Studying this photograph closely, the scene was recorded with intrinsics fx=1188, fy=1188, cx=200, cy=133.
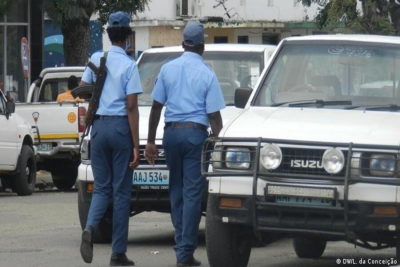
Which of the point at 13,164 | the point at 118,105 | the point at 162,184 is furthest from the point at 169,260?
the point at 13,164

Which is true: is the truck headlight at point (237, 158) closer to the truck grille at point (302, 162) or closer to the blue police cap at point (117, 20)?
the truck grille at point (302, 162)

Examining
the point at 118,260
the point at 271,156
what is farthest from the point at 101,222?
the point at 271,156

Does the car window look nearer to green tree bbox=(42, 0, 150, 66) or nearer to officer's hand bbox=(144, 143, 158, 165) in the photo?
green tree bbox=(42, 0, 150, 66)

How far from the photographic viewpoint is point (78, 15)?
2706cm

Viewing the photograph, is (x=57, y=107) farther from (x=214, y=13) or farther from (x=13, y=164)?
(x=214, y=13)

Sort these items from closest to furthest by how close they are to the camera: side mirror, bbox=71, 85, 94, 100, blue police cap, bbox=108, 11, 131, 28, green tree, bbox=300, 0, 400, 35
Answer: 1. blue police cap, bbox=108, 11, 131, 28
2. side mirror, bbox=71, 85, 94, 100
3. green tree, bbox=300, 0, 400, 35

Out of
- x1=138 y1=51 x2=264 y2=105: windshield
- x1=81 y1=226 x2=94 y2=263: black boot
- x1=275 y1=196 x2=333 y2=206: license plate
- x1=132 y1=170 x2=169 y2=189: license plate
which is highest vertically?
x1=138 y1=51 x2=264 y2=105: windshield

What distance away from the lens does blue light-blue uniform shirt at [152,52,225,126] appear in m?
9.52

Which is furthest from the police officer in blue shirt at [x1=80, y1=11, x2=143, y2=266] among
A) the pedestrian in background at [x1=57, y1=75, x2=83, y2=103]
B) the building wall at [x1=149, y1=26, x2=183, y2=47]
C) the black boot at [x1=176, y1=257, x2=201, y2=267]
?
the building wall at [x1=149, y1=26, x2=183, y2=47]

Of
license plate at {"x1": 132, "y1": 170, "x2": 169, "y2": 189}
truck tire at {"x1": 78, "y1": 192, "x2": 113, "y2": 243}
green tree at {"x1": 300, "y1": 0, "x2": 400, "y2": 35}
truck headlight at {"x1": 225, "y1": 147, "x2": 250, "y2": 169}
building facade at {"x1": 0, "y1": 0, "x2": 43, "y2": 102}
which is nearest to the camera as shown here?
truck headlight at {"x1": 225, "y1": 147, "x2": 250, "y2": 169}

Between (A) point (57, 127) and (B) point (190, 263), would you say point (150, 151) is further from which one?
(A) point (57, 127)

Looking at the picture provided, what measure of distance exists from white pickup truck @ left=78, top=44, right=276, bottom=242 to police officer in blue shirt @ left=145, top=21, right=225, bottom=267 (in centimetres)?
97

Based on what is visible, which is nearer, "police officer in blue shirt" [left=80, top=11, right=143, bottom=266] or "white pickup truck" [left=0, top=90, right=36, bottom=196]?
"police officer in blue shirt" [left=80, top=11, right=143, bottom=266]

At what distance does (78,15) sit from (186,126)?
1796 centimetres
